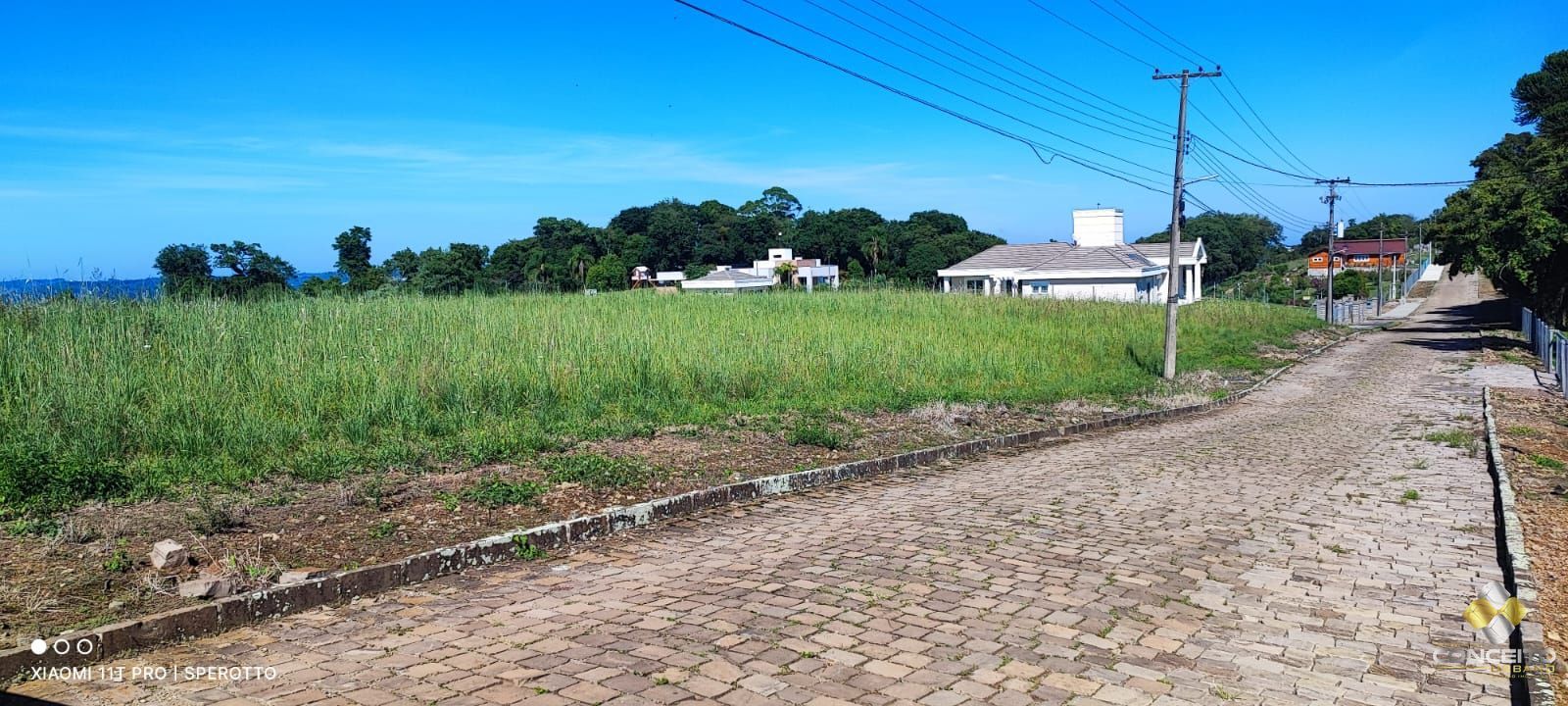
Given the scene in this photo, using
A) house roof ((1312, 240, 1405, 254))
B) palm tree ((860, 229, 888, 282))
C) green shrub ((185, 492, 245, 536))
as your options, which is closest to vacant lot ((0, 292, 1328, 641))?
green shrub ((185, 492, 245, 536))

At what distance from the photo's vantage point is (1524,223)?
2672 cm

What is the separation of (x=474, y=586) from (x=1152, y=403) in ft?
46.4

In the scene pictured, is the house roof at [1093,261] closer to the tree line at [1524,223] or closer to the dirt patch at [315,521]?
the tree line at [1524,223]

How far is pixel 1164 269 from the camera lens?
55719 mm

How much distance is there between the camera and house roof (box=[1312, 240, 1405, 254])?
101750 millimetres

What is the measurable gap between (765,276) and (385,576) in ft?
203

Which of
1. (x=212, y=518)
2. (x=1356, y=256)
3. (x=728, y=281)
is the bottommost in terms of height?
(x=212, y=518)

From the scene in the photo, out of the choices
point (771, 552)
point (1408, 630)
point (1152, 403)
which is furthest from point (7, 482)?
point (1152, 403)

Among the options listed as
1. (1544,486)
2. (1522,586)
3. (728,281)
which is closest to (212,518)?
(1522,586)

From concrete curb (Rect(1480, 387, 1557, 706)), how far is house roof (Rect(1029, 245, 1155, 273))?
39.9m

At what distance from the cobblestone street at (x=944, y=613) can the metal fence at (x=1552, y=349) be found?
12352 millimetres

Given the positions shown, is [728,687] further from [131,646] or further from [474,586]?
[131,646]

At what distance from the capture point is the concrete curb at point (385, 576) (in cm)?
449

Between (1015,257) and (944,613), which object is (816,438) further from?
(1015,257)
